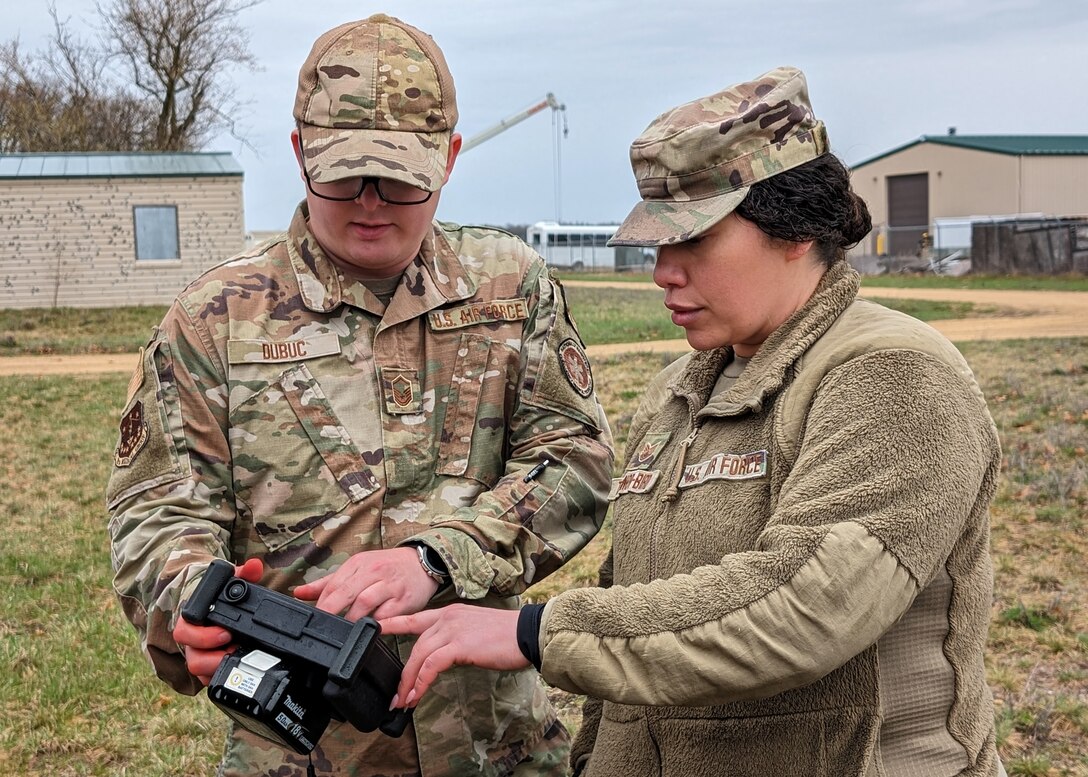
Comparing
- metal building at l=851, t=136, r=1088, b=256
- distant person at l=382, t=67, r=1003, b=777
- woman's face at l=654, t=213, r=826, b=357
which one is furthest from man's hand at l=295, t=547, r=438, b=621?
metal building at l=851, t=136, r=1088, b=256

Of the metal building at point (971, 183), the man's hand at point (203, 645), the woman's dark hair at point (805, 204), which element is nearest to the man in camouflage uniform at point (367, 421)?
the man's hand at point (203, 645)

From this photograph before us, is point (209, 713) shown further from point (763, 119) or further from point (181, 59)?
point (181, 59)

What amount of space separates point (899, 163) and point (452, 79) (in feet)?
178

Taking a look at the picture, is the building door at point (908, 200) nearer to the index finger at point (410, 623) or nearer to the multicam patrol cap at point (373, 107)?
the multicam patrol cap at point (373, 107)

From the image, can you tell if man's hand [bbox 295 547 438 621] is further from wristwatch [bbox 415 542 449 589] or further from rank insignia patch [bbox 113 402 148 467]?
rank insignia patch [bbox 113 402 148 467]

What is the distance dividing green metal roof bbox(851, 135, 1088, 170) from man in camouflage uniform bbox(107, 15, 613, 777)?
1887 inches

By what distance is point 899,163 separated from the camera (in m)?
54.0

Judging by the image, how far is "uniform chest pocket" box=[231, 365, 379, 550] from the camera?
262 centimetres

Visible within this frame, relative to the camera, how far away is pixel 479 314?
9.18 ft

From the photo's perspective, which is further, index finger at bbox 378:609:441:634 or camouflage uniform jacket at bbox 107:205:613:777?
camouflage uniform jacket at bbox 107:205:613:777

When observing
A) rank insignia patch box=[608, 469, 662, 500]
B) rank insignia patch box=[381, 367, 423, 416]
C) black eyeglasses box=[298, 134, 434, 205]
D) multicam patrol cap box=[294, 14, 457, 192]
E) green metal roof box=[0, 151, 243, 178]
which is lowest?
rank insignia patch box=[608, 469, 662, 500]

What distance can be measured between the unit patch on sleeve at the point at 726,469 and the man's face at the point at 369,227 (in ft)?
2.70

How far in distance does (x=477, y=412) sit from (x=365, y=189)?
55 cm

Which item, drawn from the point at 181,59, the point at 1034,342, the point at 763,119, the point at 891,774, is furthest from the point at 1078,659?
the point at 181,59
